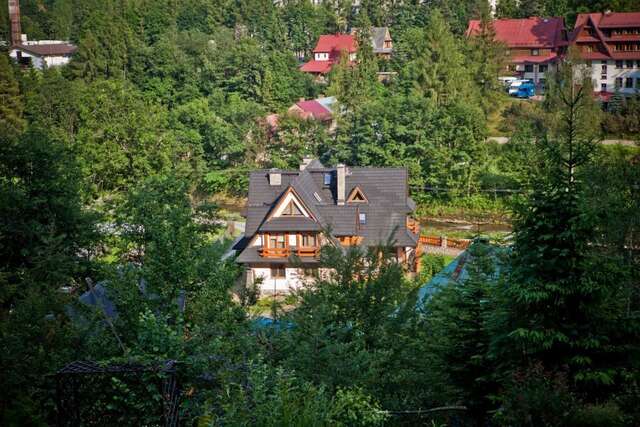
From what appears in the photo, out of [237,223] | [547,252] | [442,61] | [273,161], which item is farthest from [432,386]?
[442,61]

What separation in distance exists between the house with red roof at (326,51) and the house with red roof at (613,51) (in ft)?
53.8

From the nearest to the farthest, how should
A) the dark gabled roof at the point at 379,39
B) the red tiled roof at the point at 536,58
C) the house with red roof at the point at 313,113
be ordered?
the house with red roof at the point at 313,113 < the red tiled roof at the point at 536,58 < the dark gabled roof at the point at 379,39

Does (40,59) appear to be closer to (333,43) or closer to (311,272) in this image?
(333,43)

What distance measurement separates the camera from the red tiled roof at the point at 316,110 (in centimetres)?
4234

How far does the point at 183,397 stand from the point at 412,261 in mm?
15670

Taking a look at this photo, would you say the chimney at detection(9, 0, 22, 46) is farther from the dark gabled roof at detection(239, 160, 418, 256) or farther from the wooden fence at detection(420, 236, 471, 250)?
the wooden fence at detection(420, 236, 471, 250)

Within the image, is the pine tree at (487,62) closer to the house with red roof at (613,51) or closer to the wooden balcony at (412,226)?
the house with red roof at (613,51)

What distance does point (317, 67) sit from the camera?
187 ft

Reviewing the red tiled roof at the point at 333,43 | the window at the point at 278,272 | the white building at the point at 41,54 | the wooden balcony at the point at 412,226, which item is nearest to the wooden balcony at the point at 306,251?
the window at the point at 278,272

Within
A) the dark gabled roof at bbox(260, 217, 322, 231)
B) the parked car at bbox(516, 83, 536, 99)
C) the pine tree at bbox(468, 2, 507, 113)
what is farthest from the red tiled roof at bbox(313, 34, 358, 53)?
the dark gabled roof at bbox(260, 217, 322, 231)

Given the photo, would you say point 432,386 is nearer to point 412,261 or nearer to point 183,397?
point 183,397

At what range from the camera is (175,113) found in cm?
4197

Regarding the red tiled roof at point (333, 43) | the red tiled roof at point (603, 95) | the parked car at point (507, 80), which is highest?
the red tiled roof at point (333, 43)

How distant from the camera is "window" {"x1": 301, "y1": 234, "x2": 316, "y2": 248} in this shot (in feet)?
84.5
